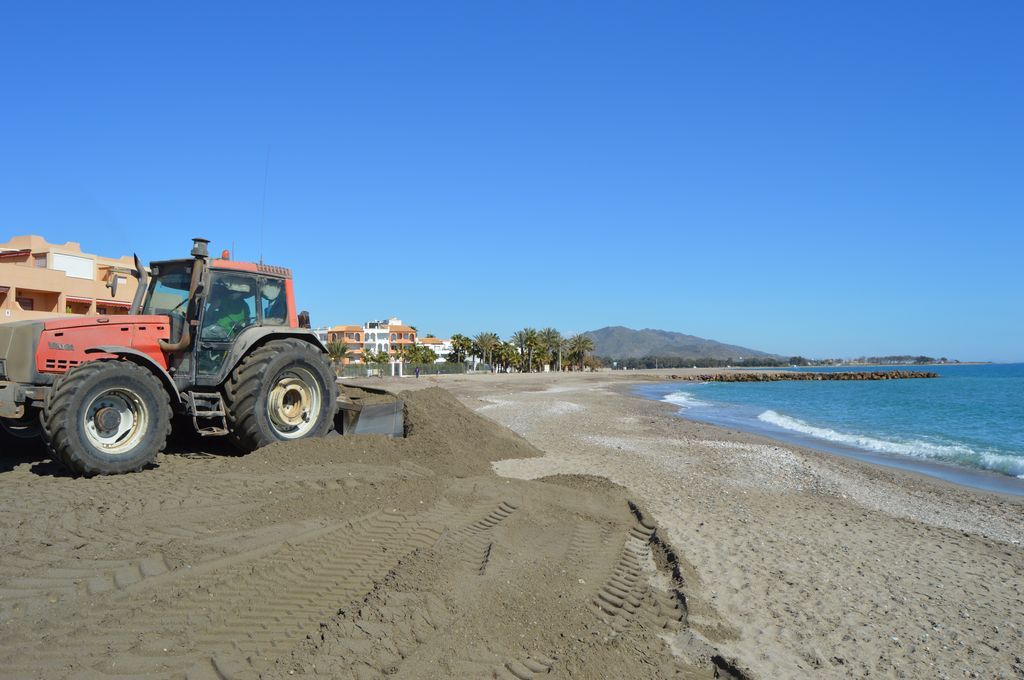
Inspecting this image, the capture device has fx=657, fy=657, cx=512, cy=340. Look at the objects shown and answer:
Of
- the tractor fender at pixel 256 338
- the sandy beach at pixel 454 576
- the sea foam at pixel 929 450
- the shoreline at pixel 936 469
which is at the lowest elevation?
the shoreline at pixel 936 469

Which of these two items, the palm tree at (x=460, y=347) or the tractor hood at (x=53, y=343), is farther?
the palm tree at (x=460, y=347)

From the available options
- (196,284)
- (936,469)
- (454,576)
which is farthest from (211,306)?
(936,469)

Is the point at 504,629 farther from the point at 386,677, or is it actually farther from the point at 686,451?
the point at 686,451

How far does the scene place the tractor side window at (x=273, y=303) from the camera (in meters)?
8.86

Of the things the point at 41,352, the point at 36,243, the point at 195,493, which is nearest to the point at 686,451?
the point at 195,493

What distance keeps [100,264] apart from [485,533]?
30271 mm

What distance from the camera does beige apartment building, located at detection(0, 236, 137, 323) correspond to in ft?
71.2

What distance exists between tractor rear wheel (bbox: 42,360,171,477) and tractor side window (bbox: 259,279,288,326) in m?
1.90

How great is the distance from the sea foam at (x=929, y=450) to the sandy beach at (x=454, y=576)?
305 inches

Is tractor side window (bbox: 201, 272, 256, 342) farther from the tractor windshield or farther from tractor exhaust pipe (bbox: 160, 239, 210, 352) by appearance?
the tractor windshield

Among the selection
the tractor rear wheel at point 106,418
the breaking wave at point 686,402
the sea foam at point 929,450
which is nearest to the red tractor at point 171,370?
the tractor rear wheel at point 106,418

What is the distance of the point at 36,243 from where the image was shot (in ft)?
95.1

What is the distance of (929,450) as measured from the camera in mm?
18547

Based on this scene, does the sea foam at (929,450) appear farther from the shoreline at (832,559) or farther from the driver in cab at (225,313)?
the driver in cab at (225,313)
